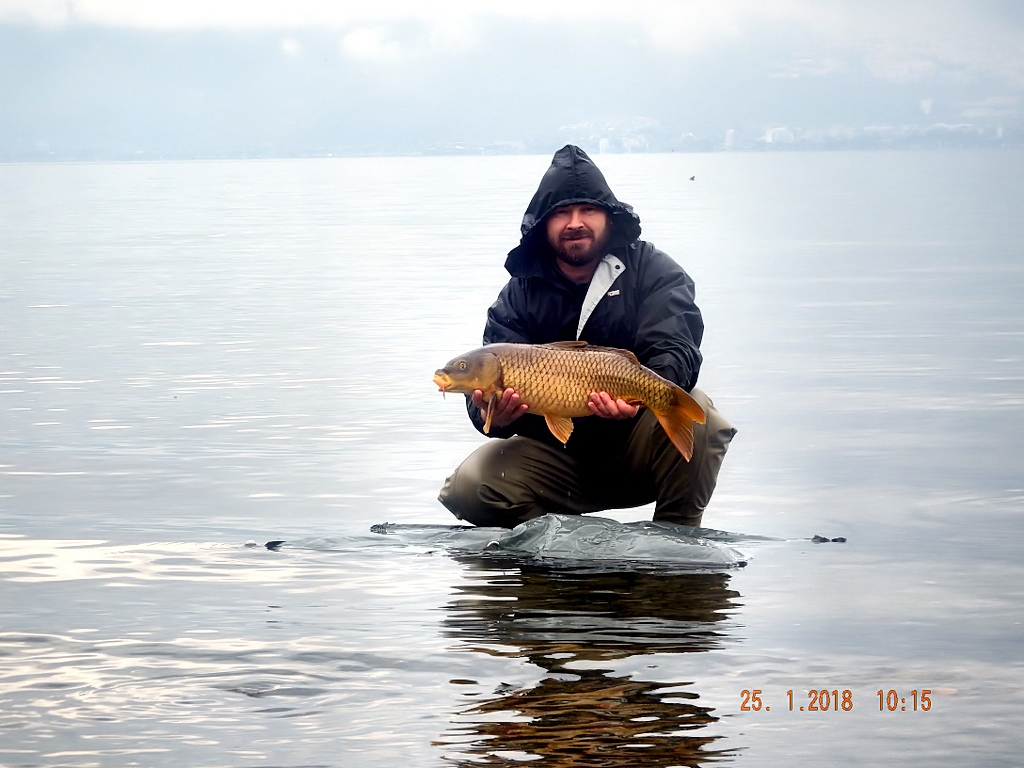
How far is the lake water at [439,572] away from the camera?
16.5 ft

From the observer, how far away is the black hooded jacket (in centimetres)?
764

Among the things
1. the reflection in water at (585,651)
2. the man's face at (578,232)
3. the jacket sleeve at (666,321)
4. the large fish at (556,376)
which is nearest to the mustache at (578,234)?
the man's face at (578,232)

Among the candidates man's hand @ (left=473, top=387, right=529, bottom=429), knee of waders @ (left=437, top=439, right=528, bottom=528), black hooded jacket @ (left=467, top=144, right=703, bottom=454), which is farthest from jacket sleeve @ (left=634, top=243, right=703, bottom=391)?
knee of waders @ (left=437, top=439, right=528, bottom=528)

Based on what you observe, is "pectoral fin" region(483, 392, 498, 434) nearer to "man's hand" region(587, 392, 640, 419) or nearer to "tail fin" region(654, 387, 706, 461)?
"man's hand" region(587, 392, 640, 419)

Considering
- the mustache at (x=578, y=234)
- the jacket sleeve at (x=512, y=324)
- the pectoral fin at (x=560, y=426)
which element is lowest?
the pectoral fin at (x=560, y=426)

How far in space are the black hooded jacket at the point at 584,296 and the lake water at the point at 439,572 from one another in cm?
80

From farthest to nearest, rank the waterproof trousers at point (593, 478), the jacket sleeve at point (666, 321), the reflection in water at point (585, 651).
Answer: the waterproof trousers at point (593, 478) < the jacket sleeve at point (666, 321) < the reflection in water at point (585, 651)

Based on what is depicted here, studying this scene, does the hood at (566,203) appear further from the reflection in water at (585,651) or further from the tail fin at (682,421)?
the reflection in water at (585,651)

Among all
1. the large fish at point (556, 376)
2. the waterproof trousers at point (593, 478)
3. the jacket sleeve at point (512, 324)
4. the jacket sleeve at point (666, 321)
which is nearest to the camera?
the large fish at point (556, 376)

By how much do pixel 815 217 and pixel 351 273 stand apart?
925 inches

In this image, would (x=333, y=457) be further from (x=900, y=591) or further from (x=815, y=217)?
(x=815, y=217)

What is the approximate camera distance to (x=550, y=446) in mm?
7766

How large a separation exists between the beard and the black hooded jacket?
0.10m

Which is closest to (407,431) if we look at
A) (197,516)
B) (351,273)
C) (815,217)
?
(197,516)
